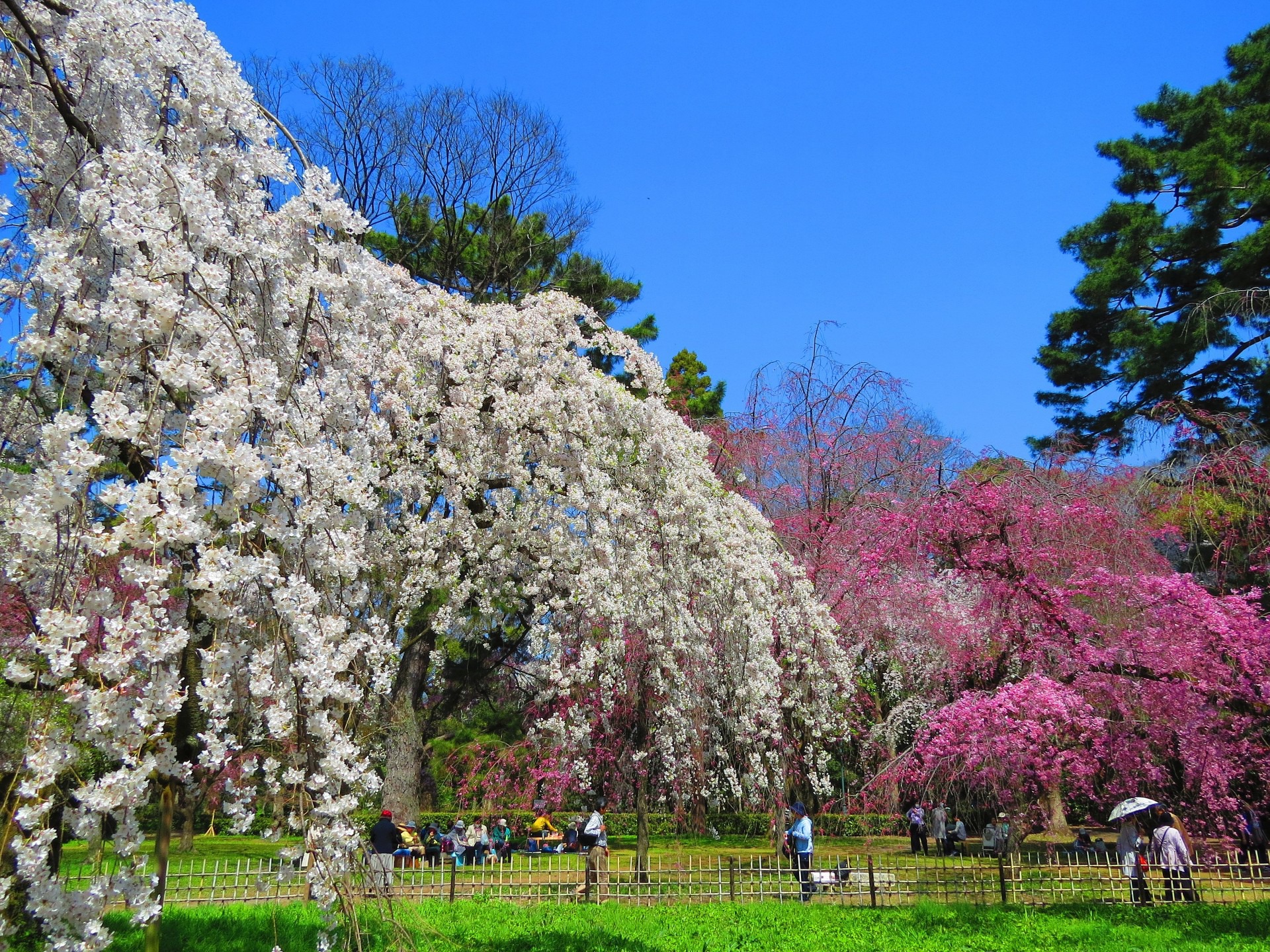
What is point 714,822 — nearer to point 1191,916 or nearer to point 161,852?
point 1191,916

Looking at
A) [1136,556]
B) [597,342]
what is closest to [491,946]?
[597,342]

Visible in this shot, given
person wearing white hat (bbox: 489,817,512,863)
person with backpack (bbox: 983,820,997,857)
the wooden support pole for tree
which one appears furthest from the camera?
person with backpack (bbox: 983,820,997,857)

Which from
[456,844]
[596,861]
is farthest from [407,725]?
[456,844]

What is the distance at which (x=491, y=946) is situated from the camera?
6746 millimetres

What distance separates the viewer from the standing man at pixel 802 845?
31.0 ft

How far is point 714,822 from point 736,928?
12.2m

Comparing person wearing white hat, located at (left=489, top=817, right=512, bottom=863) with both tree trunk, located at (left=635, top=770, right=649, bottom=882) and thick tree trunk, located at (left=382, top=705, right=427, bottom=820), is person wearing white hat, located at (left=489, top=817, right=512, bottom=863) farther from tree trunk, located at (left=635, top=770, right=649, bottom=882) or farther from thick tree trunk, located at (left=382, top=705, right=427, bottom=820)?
tree trunk, located at (left=635, top=770, right=649, bottom=882)

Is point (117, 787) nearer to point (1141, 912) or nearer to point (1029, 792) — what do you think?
point (1141, 912)

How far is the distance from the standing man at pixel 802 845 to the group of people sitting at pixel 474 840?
235 cm

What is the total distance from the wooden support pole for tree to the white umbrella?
8.60 m

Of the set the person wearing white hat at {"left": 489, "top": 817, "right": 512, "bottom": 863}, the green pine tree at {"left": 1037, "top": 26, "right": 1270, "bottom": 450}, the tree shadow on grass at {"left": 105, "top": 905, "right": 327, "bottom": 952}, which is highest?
the green pine tree at {"left": 1037, "top": 26, "right": 1270, "bottom": 450}

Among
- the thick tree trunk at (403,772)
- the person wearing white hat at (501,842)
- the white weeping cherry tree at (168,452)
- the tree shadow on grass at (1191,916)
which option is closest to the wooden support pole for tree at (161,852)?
the white weeping cherry tree at (168,452)

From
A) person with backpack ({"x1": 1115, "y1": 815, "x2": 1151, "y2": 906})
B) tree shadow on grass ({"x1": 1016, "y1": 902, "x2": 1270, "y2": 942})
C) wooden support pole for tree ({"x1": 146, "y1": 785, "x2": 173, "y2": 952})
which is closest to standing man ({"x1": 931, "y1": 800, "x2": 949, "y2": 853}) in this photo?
person with backpack ({"x1": 1115, "y1": 815, "x2": 1151, "y2": 906})

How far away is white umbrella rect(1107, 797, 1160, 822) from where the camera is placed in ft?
→ 28.7
